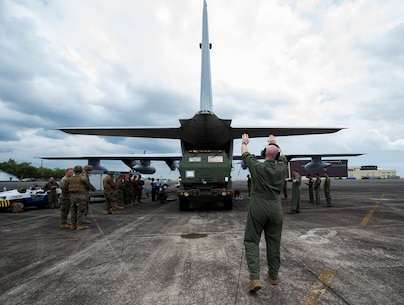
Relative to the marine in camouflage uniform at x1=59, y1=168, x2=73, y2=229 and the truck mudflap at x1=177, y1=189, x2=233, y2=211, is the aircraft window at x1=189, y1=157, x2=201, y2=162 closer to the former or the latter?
the truck mudflap at x1=177, y1=189, x2=233, y2=211

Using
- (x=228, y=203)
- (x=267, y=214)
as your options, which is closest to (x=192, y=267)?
(x=267, y=214)

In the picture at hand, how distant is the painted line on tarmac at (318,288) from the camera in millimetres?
2682

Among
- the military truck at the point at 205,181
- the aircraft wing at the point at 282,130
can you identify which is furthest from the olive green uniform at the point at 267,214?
the aircraft wing at the point at 282,130

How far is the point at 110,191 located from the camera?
9.88m

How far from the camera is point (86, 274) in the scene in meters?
3.58

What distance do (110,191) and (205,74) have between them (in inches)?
327

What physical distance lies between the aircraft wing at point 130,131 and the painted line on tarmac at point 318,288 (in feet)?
34.5

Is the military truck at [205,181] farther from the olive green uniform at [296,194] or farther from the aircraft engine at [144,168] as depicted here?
the aircraft engine at [144,168]

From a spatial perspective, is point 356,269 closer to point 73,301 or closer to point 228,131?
point 73,301

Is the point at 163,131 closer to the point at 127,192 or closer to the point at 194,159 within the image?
the point at 127,192

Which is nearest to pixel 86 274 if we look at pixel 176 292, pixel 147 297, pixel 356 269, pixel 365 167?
pixel 147 297

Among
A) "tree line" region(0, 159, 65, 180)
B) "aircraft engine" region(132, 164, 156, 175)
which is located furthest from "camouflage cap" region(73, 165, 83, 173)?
"tree line" region(0, 159, 65, 180)

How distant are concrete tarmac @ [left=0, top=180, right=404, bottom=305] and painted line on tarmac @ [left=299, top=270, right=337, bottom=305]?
0.4 inches

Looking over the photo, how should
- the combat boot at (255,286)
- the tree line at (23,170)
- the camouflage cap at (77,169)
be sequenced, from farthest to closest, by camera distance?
1. the tree line at (23,170)
2. the camouflage cap at (77,169)
3. the combat boot at (255,286)
